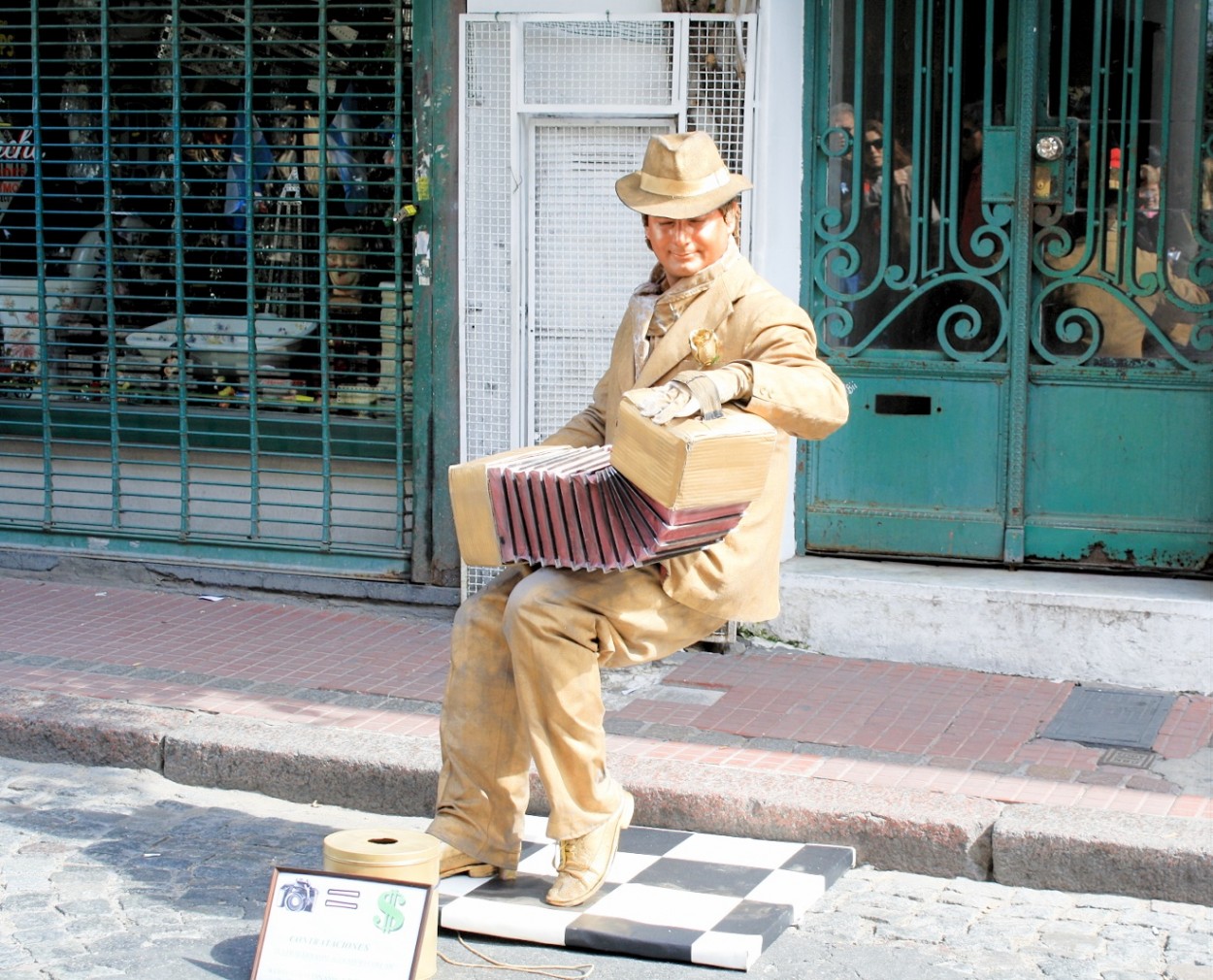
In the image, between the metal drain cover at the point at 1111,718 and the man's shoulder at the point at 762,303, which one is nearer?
the man's shoulder at the point at 762,303

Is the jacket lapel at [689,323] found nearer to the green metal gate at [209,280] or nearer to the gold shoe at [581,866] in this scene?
the gold shoe at [581,866]

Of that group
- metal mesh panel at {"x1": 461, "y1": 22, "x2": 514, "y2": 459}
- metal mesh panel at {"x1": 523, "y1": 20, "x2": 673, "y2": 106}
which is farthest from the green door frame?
metal mesh panel at {"x1": 523, "y1": 20, "x2": 673, "y2": 106}

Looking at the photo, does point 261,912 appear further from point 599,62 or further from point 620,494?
point 599,62

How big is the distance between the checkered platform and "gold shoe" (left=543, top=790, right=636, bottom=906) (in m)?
0.03

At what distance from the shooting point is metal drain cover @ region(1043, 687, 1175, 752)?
5633 mm

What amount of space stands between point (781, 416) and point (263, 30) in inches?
176

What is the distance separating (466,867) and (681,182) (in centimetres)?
181

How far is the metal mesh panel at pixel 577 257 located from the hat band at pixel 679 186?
2501 millimetres

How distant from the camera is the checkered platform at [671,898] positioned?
409 cm

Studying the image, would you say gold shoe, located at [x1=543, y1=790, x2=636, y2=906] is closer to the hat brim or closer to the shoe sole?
the shoe sole

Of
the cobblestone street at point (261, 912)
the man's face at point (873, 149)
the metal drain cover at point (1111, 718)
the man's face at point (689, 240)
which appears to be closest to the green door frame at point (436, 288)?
the man's face at point (873, 149)

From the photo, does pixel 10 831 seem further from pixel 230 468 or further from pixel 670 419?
pixel 230 468

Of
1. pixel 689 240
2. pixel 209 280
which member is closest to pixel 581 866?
pixel 689 240

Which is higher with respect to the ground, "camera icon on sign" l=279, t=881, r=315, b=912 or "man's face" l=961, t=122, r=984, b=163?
"man's face" l=961, t=122, r=984, b=163
